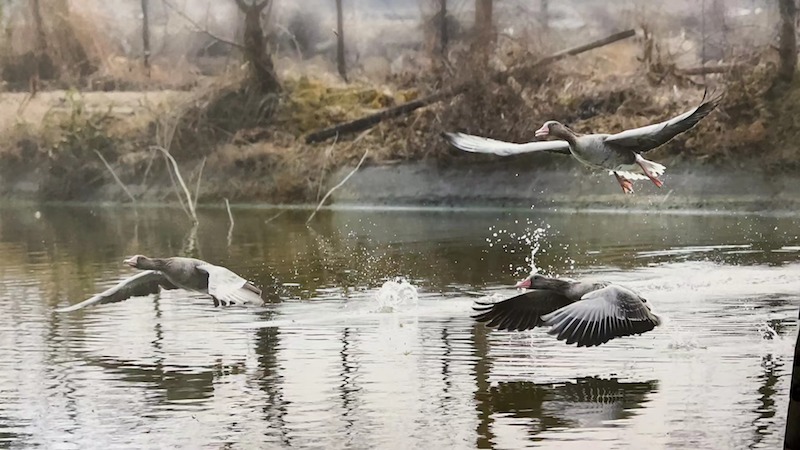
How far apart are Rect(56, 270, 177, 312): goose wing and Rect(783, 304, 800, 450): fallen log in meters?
1.82

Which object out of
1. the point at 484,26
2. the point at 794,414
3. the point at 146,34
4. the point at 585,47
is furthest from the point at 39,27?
the point at 794,414

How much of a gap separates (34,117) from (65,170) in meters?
0.19

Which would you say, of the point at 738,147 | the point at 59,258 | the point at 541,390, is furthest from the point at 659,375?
the point at 59,258

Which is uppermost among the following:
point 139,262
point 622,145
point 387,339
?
point 622,145

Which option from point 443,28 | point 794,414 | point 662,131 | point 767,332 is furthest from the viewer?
point 443,28

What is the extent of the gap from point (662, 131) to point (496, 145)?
0.50 m

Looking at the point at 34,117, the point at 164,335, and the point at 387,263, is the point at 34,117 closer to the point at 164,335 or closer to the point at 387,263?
the point at 164,335

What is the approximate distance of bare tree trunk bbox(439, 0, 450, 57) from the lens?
145 inches

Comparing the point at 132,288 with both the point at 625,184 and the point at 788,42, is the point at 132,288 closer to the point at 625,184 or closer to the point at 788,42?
the point at 625,184

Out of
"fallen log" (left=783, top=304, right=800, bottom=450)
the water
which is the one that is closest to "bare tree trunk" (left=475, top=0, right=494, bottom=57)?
the water

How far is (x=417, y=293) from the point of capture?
3.64 metres

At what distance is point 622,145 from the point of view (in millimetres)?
3586

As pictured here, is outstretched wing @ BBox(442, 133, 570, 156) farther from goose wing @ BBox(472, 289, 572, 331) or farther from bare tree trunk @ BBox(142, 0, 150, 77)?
bare tree trunk @ BBox(142, 0, 150, 77)

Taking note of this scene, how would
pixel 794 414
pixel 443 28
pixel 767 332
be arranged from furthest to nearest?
pixel 443 28 < pixel 767 332 < pixel 794 414
